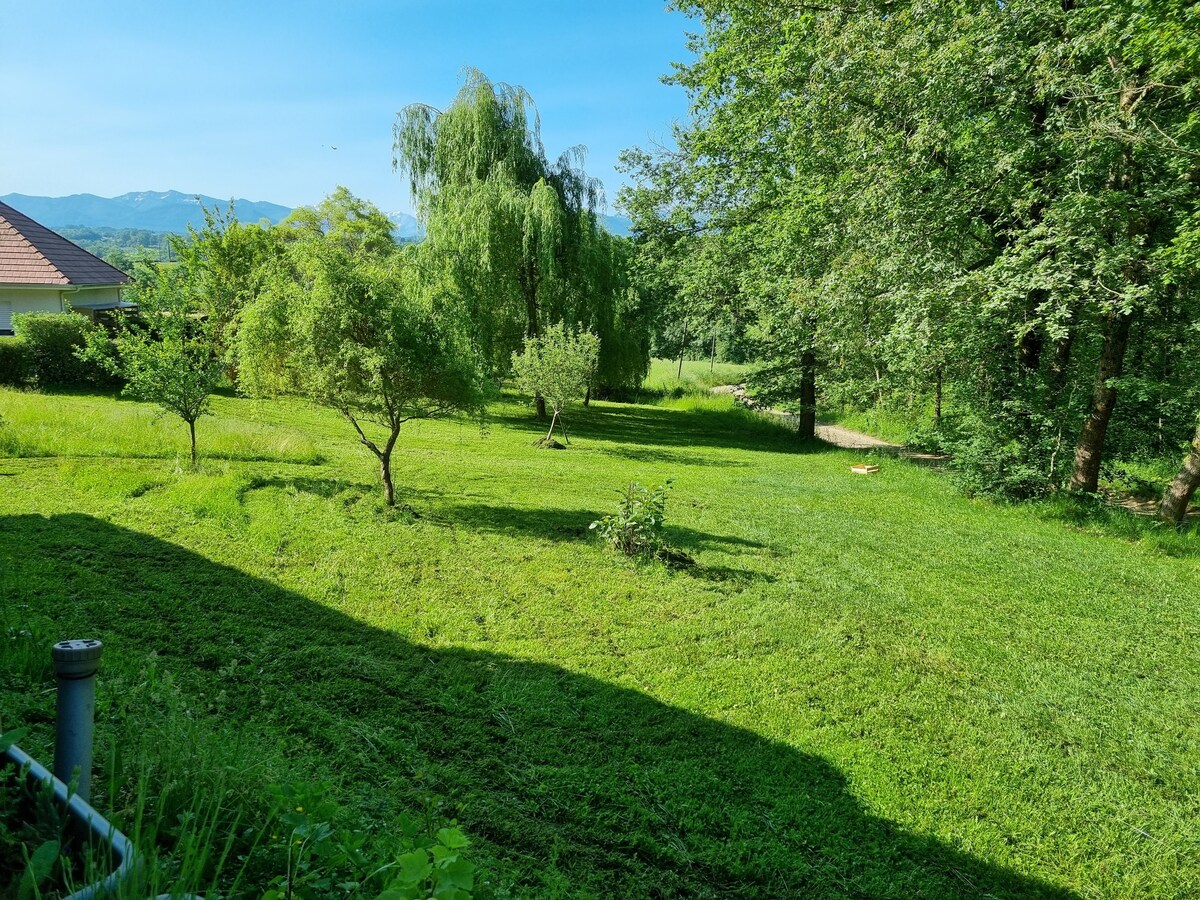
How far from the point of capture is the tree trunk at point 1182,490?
9148 mm

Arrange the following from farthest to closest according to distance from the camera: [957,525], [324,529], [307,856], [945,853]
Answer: [957,525] < [324,529] < [945,853] < [307,856]

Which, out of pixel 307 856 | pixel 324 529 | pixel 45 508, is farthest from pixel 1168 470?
pixel 45 508

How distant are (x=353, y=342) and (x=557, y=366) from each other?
283 inches

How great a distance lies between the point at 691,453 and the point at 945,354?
6.14m

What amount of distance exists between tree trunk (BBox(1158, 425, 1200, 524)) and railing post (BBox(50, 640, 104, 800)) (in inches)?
484

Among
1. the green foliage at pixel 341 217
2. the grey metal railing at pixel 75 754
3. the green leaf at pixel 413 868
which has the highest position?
the green foliage at pixel 341 217

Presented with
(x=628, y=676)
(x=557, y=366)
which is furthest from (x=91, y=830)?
(x=557, y=366)

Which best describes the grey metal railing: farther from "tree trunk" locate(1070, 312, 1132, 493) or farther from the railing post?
"tree trunk" locate(1070, 312, 1132, 493)

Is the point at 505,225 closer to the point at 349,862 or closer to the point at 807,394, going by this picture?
the point at 807,394

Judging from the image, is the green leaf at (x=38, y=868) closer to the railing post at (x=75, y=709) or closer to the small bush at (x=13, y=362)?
the railing post at (x=75, y=709)

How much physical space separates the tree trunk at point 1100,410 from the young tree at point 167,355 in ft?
42.7

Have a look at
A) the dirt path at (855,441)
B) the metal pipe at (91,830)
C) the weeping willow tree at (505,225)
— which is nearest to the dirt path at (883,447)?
the dirt path at (855,441)

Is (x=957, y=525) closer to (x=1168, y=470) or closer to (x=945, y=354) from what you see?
(x=945, y=354)

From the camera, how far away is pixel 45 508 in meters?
6.62
